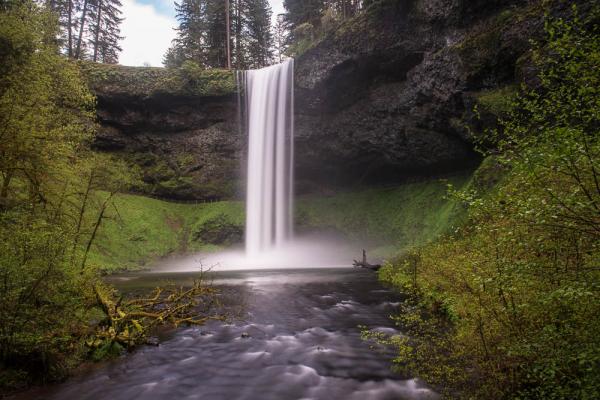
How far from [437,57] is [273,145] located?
17.9 m

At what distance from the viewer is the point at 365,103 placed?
111 feet

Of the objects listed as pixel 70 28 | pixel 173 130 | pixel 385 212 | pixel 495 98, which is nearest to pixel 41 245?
pixel 495 98

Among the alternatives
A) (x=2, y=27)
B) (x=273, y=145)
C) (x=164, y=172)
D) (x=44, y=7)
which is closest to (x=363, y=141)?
(x=273, y=145)

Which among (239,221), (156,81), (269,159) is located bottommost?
(239,221)

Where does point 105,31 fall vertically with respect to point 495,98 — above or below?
above

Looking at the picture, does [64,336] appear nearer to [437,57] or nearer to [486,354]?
[486,354]

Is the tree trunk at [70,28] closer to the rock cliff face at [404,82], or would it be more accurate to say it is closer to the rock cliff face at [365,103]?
the rock cliff face at [365,103]

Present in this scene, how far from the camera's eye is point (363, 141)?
3538cm

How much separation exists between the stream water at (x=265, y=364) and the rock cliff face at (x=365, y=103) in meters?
18.3

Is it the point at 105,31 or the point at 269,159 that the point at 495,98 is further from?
the point at 105,31

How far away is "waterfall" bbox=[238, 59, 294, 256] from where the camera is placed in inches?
1463

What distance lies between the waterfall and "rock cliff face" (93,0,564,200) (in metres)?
1.79

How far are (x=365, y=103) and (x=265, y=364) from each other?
29.7 meters

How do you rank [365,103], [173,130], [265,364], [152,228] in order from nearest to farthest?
[265,364] < [365,103] < [152,228] < [173,130]
